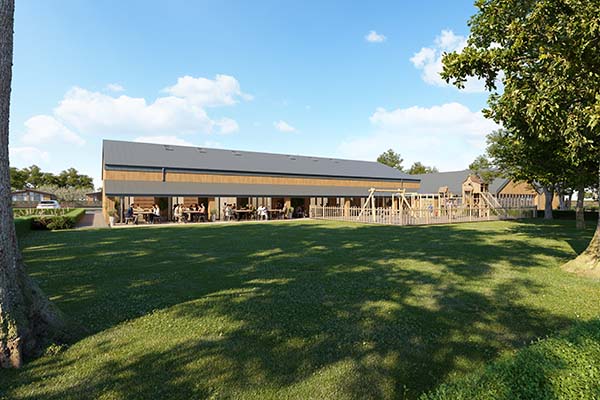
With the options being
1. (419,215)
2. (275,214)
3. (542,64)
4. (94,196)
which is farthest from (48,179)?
(542,64)

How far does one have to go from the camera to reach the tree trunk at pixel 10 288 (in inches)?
143

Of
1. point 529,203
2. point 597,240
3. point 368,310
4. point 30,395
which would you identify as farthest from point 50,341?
point 529,203

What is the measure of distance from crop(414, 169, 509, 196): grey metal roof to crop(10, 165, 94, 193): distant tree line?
7491 centimetres

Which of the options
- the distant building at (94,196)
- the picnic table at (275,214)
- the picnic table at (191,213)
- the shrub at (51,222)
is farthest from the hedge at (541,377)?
the distant building at (94,196)

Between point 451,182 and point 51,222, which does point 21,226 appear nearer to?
point 51,222

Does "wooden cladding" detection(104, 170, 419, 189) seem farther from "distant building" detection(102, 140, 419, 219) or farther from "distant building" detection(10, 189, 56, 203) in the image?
"distant building" detection(10, 189, 56, 203)

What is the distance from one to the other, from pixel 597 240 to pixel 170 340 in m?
10.2

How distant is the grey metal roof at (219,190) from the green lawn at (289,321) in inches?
690

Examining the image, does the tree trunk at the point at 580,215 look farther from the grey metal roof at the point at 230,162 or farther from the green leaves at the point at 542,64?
the grey metal roof at the point at 230,162

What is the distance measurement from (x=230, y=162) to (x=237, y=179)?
2.88 meters

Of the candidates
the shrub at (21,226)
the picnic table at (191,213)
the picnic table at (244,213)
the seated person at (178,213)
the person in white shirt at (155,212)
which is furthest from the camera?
the picnic table at (244,213)

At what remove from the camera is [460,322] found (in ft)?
16.1

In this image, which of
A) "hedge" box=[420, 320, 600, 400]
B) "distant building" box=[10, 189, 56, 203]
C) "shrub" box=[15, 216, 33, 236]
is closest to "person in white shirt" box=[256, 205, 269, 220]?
"shrub" box=[15, 216, 33, 236]

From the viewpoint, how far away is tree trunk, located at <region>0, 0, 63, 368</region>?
363 cm
